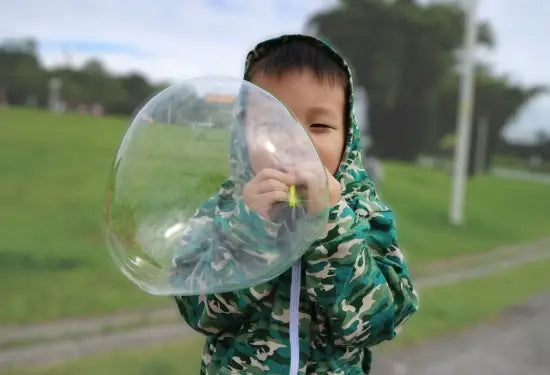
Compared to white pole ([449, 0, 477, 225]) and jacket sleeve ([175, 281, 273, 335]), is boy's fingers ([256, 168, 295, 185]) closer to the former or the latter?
jacket sleeve ([175, 281, 273, 335])

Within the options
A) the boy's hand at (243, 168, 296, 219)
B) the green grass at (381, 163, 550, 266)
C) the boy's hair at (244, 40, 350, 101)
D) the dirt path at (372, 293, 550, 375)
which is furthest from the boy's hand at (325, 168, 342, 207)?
the green grass at (381, 163, 550, 266)

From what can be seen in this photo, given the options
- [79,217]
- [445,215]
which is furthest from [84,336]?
[445,215]

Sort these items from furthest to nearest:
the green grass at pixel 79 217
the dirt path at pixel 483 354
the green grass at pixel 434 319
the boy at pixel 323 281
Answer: the green grass at pixel 79 217
the dirt path at pixel 483 354
the green grass at pixel 434 319
the boy at pixel 323 281

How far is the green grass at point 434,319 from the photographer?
3.83m

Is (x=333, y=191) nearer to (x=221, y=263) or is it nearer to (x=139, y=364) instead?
(x=221, y=263)

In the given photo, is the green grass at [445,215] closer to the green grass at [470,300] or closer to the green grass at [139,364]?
the green grass at [470,300]

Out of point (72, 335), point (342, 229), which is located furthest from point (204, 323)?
point (72, 335)

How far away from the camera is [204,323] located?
129 centimetres

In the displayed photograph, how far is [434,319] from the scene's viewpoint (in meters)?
5.48

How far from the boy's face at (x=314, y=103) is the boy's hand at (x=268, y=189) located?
0.60 feet

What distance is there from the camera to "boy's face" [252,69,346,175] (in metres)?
1.24

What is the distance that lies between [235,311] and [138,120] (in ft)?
1.39

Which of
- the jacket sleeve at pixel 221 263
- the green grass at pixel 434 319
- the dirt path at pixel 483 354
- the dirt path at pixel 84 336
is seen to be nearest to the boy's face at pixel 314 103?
the jacket sleeve at pixel 221 263

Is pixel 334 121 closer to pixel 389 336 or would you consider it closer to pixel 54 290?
pixel 389 336
